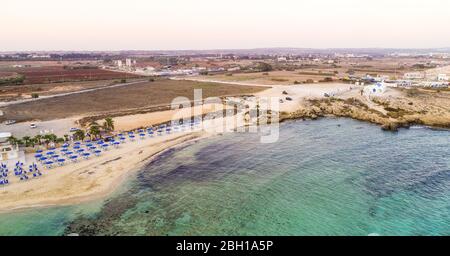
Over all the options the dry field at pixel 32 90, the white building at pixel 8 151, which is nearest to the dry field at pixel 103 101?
the dry field at pixel 32 90

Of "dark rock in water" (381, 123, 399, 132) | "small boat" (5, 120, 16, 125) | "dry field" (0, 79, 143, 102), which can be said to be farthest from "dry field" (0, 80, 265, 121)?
"dark rock in water" (381, 123, 399, 132)

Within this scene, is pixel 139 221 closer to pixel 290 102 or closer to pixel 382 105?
pixel 290 102

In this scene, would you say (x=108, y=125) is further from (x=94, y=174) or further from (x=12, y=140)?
(x=94, y=174)

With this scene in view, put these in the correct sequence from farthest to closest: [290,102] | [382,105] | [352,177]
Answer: [290,102] → [382,105] → [352,177]

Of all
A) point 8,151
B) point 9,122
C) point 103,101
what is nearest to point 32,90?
point 103,101

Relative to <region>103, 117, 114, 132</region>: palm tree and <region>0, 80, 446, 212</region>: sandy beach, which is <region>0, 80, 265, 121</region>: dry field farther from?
<region>103, 117, 114, 132</region>: palm tree
